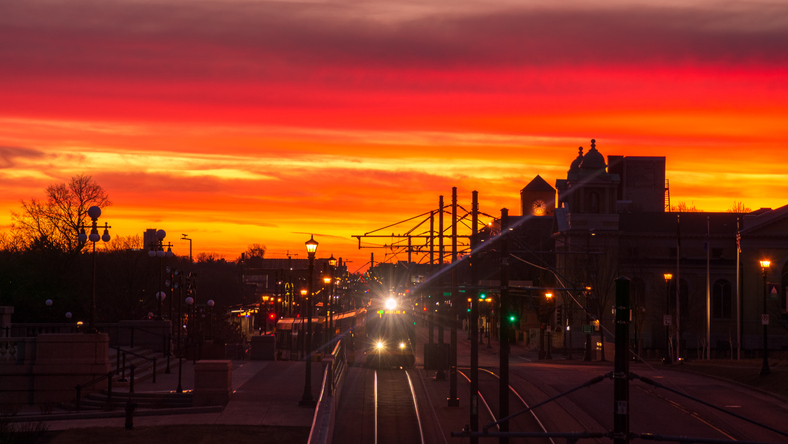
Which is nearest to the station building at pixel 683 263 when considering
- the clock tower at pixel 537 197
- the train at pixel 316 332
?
the train at pixel 316 332

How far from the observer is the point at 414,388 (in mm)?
43719

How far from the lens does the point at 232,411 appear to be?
27188 mm

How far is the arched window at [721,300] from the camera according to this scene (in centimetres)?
8569

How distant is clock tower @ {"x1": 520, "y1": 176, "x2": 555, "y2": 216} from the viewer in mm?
146000

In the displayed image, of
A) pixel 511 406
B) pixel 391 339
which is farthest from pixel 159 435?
pixel 391 339

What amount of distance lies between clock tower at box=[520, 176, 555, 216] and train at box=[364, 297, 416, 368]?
206 feet

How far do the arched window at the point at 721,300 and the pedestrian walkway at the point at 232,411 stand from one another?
60.0m

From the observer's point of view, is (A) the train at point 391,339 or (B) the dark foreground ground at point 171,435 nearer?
(B) the dark foreground ground at point 171,435

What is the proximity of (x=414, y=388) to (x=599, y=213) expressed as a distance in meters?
51.5

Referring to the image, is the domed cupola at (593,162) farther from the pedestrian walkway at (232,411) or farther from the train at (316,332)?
the pedestrian walkway at (232,411)

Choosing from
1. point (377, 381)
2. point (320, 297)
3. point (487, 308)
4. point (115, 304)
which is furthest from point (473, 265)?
point (320, 297)

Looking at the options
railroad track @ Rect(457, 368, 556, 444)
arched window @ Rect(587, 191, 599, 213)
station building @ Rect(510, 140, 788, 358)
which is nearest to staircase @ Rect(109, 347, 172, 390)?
railroad track @ Rect(457, 368, 556, 444)

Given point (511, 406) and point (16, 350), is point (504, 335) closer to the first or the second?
point (511, 406)

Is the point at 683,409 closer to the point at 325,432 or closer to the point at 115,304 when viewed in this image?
the point at 325,432
